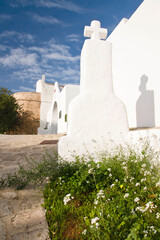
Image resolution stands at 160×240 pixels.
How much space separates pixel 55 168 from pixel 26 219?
1080 mm

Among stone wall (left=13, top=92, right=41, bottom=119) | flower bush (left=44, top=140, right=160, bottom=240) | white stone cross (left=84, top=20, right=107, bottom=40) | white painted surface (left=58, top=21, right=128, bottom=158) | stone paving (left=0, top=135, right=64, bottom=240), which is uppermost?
stone wall (left=13, top=92, right=41, bottom=119)

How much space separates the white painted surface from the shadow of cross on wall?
87.9 inches

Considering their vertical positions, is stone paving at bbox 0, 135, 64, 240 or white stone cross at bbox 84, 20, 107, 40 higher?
white stone cross at bbox 84, 20, 107, 40

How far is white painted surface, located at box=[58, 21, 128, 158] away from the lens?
3.28 meters

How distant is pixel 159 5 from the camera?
5.03 m

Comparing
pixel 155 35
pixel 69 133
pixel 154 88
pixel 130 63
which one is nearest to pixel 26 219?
pixel 69 133

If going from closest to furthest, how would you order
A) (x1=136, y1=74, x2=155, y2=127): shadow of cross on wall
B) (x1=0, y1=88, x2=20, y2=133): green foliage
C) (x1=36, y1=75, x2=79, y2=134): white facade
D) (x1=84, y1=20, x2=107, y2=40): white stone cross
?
(x1=84, y1=20, x2=107, y2=40): white stone cross, (x1=136, y1=74, x2=155, y2=127): shadow of cross on wall, (x1=36, y1=75, x2=79, y2=134): white facade, (x1=0, y1=88, x2=20, y2=133): green foliage

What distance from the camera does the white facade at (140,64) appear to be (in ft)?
17.1

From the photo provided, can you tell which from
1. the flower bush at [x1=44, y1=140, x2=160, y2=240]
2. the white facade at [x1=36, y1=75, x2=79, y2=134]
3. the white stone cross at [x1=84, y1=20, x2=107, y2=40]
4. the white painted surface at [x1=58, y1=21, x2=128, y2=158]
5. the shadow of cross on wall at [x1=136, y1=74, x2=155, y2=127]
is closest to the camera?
the flower bush at [x1=44, y1=140, x2=160, y2=240]

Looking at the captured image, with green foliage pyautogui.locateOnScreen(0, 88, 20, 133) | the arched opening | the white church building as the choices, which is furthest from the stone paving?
green foliage pyautogui.locateOnScreen(0, 88, 20, 133)

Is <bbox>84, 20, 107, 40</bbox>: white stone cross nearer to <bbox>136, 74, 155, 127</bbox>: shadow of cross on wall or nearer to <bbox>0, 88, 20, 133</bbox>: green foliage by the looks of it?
<bbox>136, 74, 155, 127</bbox>: shadow of cross on wall

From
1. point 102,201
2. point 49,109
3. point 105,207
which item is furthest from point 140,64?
point 49,109

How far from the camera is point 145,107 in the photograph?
5.61m

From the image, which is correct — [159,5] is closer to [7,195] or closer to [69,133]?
[69,133]
